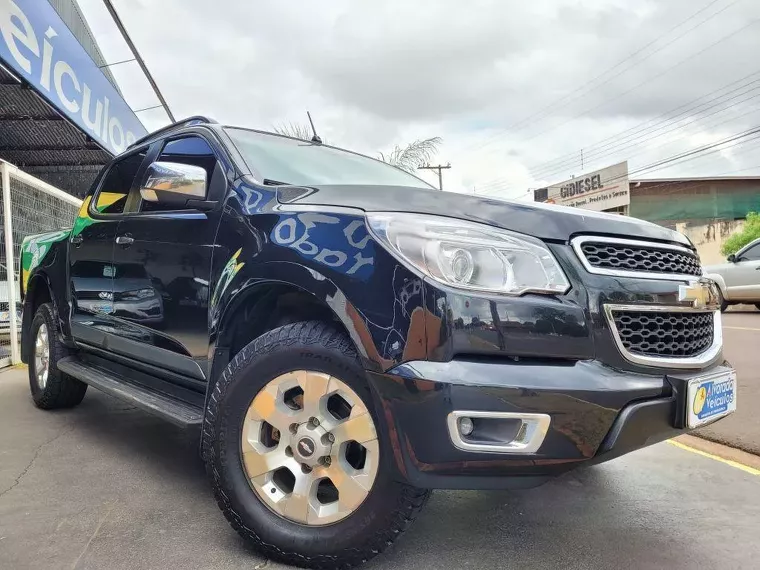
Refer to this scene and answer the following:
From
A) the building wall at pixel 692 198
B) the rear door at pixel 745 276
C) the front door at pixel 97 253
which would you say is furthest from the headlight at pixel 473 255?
the building wall at pixel 692 198

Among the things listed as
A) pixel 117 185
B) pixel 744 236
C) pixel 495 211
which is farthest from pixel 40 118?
pixel 744 236

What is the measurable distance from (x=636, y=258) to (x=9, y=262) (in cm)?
678

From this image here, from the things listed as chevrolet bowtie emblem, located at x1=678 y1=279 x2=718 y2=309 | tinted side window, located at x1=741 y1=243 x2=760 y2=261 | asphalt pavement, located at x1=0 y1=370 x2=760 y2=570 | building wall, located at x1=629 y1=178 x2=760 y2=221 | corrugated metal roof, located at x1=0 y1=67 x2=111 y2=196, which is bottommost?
asphalt pavement, located at x1=0 y1=370 x2=760 y2=570

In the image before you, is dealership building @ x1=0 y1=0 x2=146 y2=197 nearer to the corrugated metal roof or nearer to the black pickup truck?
the corrugated metal roof

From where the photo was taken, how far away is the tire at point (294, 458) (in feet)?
6.38

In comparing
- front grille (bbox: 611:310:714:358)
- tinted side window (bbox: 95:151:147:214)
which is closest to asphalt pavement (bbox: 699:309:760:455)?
front grille (bbox: 611:310:714:358)

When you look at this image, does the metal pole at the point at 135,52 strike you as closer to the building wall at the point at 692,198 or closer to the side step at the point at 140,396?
the side step at the point at 140,396

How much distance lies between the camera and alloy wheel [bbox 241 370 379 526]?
1999mm

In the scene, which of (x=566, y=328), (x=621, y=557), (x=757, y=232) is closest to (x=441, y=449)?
(x=566, y=328)

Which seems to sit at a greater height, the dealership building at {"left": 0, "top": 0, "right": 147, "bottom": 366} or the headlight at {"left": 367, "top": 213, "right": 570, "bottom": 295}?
the dealership building at {"left": 0, "top": 0, "right": 147, "bottom": 366}

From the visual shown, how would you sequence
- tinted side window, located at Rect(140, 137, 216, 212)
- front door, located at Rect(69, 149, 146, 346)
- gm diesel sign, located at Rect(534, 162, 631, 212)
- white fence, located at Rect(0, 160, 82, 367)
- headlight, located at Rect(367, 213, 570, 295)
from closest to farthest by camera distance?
headlight, located at Rect(367, 213, 570, 295)
tinted side window, located at Rect(140, 137, 216, 212)
front door, located at Rect(69, 149, 146, 346)
white fence, located at Rect(0, 160, 82, 367)
gm diesel sign, located at Rect(534, 162, 631, 212)

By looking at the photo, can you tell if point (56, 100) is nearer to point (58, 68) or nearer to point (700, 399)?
point (58, 68)

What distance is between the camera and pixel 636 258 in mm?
2172

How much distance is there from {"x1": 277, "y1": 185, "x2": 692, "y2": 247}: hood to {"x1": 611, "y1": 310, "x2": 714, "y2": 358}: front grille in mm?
320
